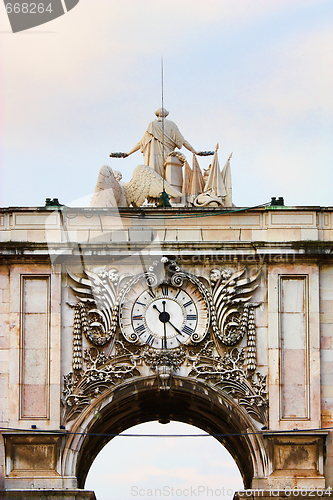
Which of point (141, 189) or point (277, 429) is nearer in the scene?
point (277, 429)

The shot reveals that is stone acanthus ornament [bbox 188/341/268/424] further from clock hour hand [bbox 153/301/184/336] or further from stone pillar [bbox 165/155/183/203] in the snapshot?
stone pillar [bbox 165/155/183/203]

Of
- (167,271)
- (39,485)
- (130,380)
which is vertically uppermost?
(167,271)

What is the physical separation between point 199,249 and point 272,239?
62.7 inches

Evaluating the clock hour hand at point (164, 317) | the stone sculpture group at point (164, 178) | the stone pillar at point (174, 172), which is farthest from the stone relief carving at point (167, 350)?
the stone pillar at point (174, 172)

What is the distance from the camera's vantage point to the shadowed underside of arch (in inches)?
1400

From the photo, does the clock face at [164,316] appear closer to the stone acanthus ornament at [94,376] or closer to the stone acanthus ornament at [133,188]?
the stone acanthus ornament at [94,376]

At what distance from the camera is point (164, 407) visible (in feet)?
126

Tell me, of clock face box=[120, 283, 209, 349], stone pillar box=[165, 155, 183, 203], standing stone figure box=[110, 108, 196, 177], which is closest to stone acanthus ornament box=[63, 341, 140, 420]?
clock face box=[120, 283, 209, 349]

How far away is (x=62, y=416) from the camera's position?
1404 inches

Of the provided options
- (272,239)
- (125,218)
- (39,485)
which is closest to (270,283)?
(272,239)

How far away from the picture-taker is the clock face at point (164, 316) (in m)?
36.1

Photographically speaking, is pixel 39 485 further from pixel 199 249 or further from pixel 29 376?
pixel 199 249

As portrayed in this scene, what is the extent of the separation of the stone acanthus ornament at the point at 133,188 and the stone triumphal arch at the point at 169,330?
104 cm

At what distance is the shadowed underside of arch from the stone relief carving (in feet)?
0.64
